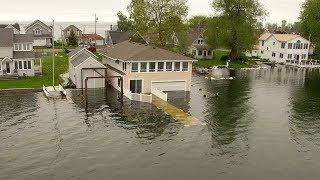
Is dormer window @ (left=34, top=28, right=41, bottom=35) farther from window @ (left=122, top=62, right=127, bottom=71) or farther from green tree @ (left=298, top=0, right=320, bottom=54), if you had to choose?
green tree @ (left=298, top=0, right=320, bottom=54)

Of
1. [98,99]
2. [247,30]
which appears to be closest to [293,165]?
[98,99]

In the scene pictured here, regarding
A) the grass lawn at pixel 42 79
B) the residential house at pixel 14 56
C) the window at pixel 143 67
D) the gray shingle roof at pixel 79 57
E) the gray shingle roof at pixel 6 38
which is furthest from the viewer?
the gray shingle roof at pixel 6 38

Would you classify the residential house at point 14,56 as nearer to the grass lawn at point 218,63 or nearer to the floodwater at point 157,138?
the floodwater at point 157,138

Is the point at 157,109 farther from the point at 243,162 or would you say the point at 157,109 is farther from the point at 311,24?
the point at 311,24

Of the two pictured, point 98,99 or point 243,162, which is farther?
point 98,99

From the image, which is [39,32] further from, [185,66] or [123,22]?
[185,66]

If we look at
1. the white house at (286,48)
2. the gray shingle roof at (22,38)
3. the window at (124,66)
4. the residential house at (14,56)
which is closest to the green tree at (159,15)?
the gray shingle roof at (22,38)
